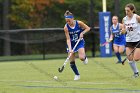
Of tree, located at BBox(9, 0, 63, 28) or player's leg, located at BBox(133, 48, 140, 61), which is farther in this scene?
tree, located at BBox(9, 0, 63, 28)

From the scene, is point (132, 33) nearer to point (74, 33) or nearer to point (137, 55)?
point (137, 55)

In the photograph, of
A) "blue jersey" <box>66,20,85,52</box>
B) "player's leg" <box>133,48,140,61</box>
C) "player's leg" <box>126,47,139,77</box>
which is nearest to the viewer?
"player's leg" <box>133,48,140,61</box>

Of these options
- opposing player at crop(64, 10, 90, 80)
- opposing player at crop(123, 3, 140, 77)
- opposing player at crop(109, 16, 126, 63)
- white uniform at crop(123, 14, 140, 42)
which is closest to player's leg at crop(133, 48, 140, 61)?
opposing player at crop(123, 3, 140, 77)

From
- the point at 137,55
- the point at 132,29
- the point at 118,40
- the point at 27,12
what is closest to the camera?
the point at 137,55

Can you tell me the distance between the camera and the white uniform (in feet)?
48.7

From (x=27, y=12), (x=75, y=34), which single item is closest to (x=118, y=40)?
(x=75, y=34)

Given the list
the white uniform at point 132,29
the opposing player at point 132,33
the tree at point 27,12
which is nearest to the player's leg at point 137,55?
the opposing player at point 132,33

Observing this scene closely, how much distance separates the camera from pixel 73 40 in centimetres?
1534

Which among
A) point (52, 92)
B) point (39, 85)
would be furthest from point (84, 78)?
point (52, 92)

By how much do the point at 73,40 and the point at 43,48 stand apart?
44.9 feet

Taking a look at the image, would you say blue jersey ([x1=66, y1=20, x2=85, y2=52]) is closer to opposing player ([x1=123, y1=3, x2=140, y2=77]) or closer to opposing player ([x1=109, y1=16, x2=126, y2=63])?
opposing player ([x1=123, y1=3, x2=140, y2=77])

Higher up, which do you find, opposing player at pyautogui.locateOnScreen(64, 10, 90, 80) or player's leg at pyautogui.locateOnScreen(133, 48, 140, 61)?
opposing player at pyautogui.locateOnScreen(64, 10, 90, 80)

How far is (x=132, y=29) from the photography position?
14.9 meters

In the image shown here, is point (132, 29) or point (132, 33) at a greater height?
point (132, 29)
